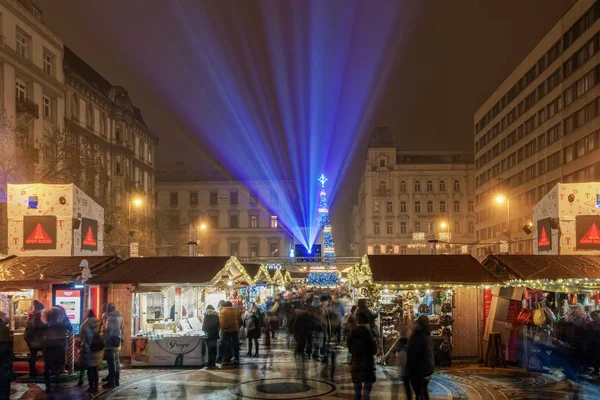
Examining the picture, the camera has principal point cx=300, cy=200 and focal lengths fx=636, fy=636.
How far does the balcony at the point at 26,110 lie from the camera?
38.0 m

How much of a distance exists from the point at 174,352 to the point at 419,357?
9.67 meters

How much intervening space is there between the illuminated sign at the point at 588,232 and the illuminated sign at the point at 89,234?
16.8 metres

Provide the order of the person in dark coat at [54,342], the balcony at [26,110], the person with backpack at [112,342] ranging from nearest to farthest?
1. the person in dark coat at [54,342]
2. the person with backpack at [112,342]
3. the balcony at [26,110]

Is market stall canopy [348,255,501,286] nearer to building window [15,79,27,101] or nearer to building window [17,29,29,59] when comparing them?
building window [15,79,27,101]

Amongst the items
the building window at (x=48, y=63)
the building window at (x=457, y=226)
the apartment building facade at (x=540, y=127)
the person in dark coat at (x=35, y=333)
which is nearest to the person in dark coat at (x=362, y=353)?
the person in dark coat at (x=35, y=333)

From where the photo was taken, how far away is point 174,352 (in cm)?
1858

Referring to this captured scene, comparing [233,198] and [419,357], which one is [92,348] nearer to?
[419,357]

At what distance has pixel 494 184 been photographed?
7588 centimetres

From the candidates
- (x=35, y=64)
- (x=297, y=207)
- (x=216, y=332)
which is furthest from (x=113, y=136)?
(x=216, y=332)

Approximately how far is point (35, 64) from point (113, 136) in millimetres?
19598

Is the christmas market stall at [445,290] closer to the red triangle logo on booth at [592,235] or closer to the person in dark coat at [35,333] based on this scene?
the red triangle logo on booth at [592,235]

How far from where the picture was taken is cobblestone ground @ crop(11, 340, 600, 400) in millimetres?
13891

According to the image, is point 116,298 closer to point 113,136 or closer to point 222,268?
point 222,268

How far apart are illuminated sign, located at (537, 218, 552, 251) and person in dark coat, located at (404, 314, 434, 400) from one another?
1258cm
